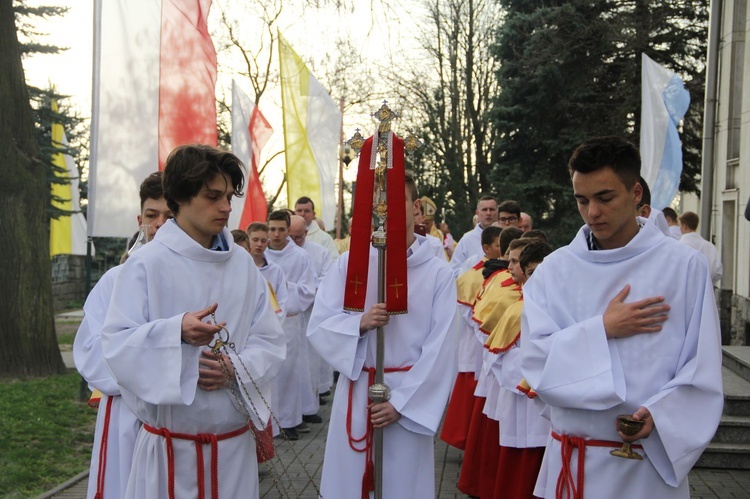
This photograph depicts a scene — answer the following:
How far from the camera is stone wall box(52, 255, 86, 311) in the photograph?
30.9 metres

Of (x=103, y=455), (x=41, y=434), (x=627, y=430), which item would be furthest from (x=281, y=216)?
(x=627, y=430)

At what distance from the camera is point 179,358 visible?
3.48 meters

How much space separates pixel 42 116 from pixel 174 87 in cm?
2150

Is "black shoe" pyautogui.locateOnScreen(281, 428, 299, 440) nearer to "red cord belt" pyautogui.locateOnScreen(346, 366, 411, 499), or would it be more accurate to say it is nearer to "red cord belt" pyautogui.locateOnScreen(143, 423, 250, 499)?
"red cord belt" pyautogui.locateOnScreen(346, 366, 411, 499)

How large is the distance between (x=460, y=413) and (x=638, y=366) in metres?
4.84

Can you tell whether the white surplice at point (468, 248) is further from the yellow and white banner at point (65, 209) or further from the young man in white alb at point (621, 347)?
the yellow and white banner at point (65, 209)

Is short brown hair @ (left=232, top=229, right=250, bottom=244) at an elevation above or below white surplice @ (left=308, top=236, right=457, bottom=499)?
above

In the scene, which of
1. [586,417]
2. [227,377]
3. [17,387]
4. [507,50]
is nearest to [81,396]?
[17,387]

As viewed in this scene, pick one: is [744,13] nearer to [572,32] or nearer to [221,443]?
[572,32]

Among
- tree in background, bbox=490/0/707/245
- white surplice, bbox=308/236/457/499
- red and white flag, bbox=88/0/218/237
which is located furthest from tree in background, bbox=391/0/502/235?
white surplice, bbox=308/236/457/499

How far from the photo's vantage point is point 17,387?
11055 millimetres

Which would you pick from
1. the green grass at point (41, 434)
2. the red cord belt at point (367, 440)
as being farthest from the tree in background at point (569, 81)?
the red cord belt at point (367, 440)

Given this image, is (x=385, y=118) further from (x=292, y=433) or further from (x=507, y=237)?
(x=292, y=433)

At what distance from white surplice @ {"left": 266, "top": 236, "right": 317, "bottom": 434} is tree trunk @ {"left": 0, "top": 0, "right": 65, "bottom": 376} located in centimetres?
389
